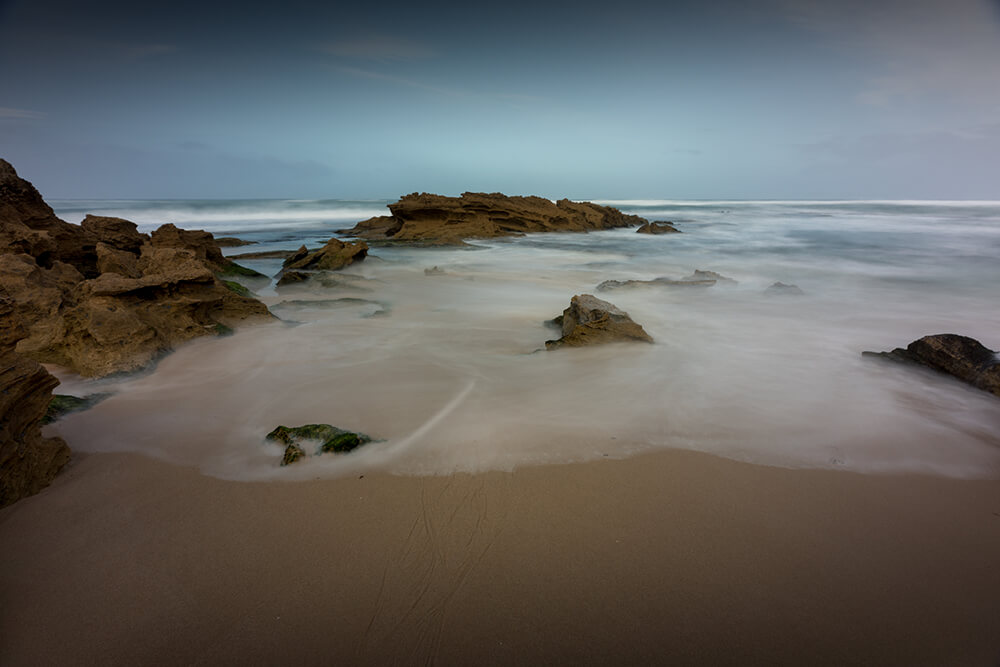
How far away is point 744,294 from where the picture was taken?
8.49 meters

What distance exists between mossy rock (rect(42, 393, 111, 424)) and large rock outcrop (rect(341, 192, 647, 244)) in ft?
48.7

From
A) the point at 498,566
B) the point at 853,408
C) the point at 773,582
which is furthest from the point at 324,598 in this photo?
the point at 853,408

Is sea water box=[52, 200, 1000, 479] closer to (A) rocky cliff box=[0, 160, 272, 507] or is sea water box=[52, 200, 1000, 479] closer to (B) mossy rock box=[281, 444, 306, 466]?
(B) mossy rock box=[281, 444, 306, 466]

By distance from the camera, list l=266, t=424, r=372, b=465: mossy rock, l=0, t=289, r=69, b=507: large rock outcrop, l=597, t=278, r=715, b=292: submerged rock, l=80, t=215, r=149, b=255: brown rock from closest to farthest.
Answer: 1. l=0, t=289, r=69, b=507: large rock outcrop
2. l=266, t=424, r=372, b=465: mossy rock
3. l=80, t=215, r=149, b=255: brown rock
4. l=597, t=278, r=715, b=292: submerged rock

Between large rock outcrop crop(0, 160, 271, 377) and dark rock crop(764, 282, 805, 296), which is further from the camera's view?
dark rock crop(764, 282, 805, 296)

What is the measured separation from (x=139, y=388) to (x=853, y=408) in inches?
226

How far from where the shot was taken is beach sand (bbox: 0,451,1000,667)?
5.18 ft

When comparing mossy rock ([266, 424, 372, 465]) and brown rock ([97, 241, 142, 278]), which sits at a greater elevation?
brown rock ([97, 241, 142, 278])

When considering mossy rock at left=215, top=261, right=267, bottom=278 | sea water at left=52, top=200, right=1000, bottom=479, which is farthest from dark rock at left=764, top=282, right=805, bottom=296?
mossy rock at left=215, top=261, right=267, bottom=278

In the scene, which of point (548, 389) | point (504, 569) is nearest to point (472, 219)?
point (548, 389)

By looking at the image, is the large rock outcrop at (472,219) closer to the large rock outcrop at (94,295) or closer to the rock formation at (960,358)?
the large rock outcrop at (94,295)

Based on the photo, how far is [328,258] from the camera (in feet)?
36.7

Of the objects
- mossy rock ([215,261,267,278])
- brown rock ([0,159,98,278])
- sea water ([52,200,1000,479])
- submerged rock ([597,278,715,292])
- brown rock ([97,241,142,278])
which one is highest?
brown rock ([0,159,98,278])

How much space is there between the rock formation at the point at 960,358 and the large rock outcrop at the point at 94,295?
285 inches
